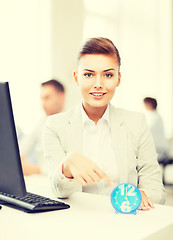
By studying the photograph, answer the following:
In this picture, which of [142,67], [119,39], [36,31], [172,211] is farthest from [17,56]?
[172,211]

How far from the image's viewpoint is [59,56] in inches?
190

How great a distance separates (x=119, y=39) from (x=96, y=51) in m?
4.85

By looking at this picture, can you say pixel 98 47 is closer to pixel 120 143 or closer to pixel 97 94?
pixel 97 94

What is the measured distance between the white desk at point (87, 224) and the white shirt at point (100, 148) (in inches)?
11.1

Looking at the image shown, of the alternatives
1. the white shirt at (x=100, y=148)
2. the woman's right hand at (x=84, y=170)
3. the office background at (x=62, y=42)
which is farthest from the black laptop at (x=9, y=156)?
the office background at (x=62, y=42)

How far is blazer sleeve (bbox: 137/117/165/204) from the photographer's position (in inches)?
57.7

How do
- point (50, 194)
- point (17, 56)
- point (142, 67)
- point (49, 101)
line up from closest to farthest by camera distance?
point (50, 194) < point (49, 101) < point (17, 56) < point (142, 67)

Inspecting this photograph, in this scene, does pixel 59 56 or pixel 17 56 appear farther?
pixel 59 56

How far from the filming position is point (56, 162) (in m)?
1.41

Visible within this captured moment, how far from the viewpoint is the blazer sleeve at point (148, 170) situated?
147cm

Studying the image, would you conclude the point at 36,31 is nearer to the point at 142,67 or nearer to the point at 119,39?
the point at 119,39

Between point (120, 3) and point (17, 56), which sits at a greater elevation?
point (120, 3)

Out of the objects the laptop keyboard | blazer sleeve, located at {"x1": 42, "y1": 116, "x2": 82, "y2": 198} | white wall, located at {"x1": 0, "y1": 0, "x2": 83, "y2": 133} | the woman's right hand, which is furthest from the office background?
the woman's right hand

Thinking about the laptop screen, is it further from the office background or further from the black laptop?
the office background
